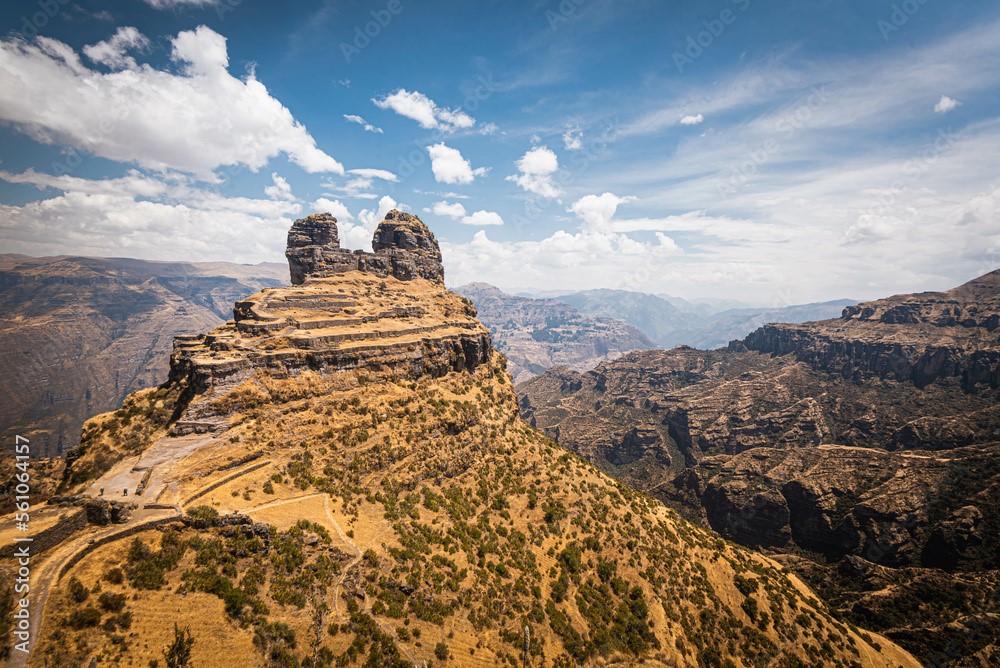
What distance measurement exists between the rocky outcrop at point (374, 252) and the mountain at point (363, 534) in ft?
20.2

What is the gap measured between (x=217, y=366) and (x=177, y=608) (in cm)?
2595

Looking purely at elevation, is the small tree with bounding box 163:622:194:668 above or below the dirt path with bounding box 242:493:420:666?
above

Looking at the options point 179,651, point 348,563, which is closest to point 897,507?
point 348,563

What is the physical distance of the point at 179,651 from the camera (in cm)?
2331

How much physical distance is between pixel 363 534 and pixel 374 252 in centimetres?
6321

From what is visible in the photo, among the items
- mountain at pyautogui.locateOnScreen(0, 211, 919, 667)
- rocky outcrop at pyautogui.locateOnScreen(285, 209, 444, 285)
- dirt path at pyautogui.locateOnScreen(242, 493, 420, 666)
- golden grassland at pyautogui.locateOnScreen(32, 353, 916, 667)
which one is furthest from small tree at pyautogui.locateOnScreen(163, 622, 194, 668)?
rocky outcrop at pyautogui.locateOnScreen(285, 209, 444, 285)

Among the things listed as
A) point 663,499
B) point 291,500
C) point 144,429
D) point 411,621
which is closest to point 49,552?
point 291,500

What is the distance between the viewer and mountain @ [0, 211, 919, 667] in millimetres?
26453

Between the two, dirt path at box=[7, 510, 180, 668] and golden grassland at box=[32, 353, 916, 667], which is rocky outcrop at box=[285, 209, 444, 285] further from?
dirt path at box=[7, 510, 180, 668]

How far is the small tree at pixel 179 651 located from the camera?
2294cm

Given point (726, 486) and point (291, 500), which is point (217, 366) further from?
point (726, 486)

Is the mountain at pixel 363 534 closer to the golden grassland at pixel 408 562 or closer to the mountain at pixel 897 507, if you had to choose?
the golden grassland at pixel 408 562

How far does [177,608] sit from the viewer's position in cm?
2561

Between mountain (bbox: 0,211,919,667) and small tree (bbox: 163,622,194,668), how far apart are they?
0.12 metres
